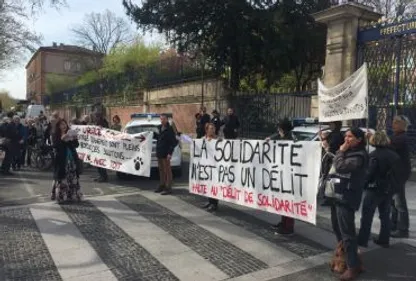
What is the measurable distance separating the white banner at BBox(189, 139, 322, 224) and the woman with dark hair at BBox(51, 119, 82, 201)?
2.36 m

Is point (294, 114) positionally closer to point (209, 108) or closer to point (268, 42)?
point (268, 42)

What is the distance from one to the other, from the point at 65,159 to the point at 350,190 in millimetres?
5794

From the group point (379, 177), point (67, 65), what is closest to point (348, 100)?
point (379, 177)

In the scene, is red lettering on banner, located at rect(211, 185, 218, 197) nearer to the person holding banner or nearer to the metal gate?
the person holding banner

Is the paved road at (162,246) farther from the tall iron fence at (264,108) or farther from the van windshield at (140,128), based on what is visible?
the tall iron fence at (264,108)

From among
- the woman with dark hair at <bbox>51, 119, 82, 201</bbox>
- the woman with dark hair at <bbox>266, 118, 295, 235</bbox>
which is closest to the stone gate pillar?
the woman with dark hair at <bbox>266, 118, 295, 235</bbox>

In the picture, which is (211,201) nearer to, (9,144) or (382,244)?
(382,244)

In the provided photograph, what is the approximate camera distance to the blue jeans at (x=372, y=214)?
5.95 metres

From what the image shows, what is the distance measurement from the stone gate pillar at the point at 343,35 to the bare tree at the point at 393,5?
51.0 ft

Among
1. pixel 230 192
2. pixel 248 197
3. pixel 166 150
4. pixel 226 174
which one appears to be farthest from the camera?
pixel 166 150

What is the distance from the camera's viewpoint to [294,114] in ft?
54.4

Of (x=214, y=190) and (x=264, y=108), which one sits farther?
(x=264, y=108)

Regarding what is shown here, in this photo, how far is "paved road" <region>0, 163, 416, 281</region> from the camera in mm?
5355

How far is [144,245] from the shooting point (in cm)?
634
